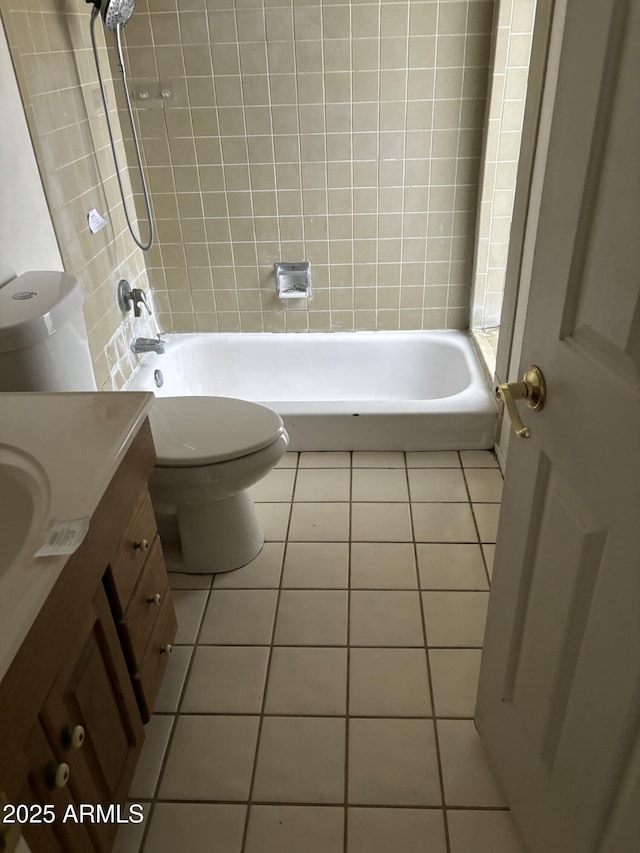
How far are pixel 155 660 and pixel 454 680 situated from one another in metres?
0.73

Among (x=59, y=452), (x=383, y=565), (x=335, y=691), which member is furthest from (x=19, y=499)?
(x=383, y=565)

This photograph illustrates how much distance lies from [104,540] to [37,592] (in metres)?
0.25

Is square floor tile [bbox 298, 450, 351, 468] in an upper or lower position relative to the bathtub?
lower

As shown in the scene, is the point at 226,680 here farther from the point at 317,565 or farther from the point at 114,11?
the point at 114,11

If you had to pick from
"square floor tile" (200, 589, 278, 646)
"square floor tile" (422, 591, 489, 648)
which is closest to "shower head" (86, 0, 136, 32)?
"square floor tile" (200, 589, 278, 646)

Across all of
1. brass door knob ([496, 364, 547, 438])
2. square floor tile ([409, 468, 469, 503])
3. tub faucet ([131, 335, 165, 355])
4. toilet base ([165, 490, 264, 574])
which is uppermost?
brass door knob ([496, 364, 547, 438])

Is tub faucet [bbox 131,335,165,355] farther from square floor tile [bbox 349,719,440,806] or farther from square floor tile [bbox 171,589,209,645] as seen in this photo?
square floor tile [bbox 349,719,440,806]

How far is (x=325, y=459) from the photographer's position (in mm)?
2531

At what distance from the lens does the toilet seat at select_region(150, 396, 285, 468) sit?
1762mm

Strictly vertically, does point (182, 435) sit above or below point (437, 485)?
above

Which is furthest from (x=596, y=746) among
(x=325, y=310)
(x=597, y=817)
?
(x=325, y=310)

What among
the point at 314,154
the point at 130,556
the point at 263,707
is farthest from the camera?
the point at 314,154

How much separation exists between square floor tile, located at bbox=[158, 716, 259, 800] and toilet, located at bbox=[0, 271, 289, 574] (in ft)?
1.73

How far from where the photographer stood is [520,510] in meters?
1.13
